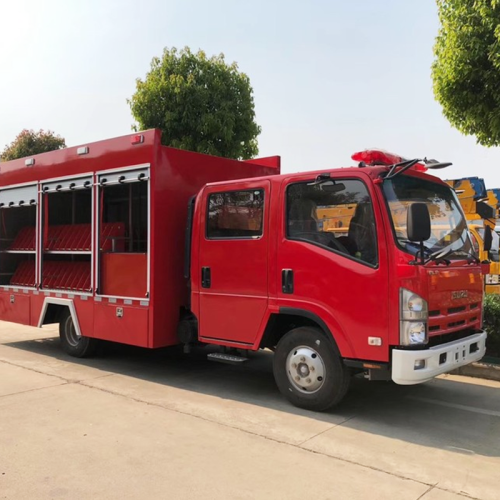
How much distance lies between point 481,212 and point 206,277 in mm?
3314

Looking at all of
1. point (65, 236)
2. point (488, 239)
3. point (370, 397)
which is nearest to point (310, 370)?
point (370, 397)

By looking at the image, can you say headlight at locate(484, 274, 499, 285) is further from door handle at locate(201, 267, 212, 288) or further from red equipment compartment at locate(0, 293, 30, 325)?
red equipment compartment at locate(0, 293, 30, 325)

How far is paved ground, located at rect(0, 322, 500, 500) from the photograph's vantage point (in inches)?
139

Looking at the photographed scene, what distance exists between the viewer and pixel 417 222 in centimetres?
434

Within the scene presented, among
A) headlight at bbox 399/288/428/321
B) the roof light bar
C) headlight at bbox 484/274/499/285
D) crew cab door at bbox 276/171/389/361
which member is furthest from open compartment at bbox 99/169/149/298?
headlight at bbox 484/274/499/285

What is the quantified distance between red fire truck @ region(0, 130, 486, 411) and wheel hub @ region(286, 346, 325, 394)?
0.05ft

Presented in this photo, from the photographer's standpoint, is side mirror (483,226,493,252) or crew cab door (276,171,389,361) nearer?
crew cab door (276,171,389,361)

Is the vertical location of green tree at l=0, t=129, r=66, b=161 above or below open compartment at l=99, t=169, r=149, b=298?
above

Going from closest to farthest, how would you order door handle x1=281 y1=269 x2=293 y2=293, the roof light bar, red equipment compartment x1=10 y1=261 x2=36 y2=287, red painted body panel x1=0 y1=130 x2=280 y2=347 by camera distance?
door handle x1=281 y1=269 x2=293 y2=293, red painted body panel x1=0 y1=130 x2=280 y2=347, the roof light bar, red equipment compartment x1=10 y1=261 x2=36 y2=287

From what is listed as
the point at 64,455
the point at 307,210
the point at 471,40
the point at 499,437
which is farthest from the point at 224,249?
the point at 471,40

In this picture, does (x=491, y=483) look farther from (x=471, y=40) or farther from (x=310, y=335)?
(x=471, y=40)

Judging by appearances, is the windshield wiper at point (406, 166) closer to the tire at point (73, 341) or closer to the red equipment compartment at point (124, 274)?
the red equipment compartment at point (124, 274)

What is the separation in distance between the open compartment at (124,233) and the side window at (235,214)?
948 mm

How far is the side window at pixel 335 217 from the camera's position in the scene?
15.5ft
